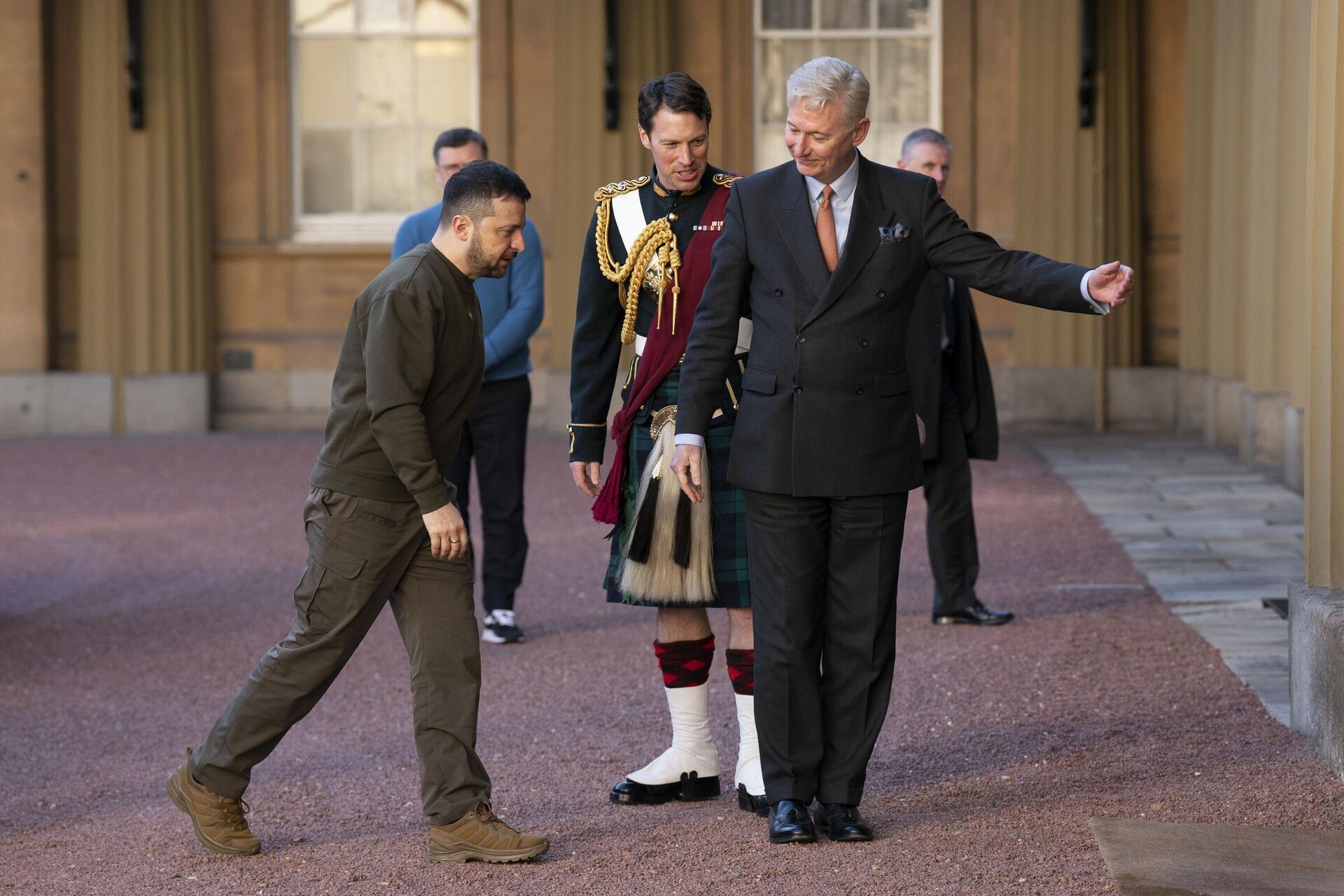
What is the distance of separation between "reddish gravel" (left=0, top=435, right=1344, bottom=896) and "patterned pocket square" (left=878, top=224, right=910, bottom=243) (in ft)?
4.46

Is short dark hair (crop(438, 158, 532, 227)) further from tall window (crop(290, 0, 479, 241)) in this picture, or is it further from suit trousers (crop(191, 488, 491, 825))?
tall window (crop(290, 0, 479, 241))

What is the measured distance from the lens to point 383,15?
1500cm

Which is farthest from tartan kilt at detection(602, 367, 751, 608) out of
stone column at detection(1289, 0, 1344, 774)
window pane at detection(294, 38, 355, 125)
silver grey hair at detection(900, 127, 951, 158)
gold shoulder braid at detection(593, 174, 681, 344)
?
window pane at detection(294, 38, 355, 125)

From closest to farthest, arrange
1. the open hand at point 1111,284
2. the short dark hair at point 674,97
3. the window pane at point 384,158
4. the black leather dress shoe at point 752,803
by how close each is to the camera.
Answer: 1. the open hand at point 1111,284
2. the short dark hair at point 674,97
3. the black leather dress shoe at point 752,803
4. the window pane at point 384,158

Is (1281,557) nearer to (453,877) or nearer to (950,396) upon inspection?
(950,396)

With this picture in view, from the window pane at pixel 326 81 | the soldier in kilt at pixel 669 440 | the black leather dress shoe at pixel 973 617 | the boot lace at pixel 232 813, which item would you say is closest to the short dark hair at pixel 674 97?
the soldier in kilt at pixel 669 440

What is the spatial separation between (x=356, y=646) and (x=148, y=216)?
457 inches

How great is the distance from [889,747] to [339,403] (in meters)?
1.89

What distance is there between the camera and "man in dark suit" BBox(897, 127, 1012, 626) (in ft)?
21.1

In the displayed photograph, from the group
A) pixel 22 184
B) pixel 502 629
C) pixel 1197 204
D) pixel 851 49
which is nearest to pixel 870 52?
pixel 851 49

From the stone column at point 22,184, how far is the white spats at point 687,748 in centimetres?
1161

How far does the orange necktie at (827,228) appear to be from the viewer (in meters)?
3.89

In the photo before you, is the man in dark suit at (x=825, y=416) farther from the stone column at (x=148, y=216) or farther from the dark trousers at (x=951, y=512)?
the stone column at (x=148, y=216)

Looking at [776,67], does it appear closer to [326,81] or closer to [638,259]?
[326,81]
